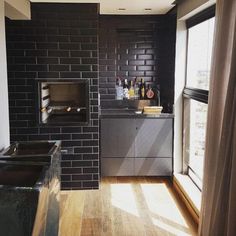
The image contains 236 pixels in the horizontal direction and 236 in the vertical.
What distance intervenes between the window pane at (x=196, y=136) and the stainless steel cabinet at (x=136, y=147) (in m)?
0.27

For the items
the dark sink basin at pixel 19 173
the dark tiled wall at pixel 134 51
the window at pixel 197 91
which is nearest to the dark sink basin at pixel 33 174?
the dark sink basin at pixel 19 173

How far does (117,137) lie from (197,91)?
1173 millimetres

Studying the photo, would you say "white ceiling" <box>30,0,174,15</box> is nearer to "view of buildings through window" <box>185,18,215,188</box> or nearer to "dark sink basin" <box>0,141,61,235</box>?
"view of buildings through window" <box>185,18,215,188</box>

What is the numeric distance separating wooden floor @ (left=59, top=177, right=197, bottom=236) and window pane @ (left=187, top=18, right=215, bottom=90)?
128 centimetres

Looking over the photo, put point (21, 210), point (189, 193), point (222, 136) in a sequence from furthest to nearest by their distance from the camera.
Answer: point (189, 193), point (222, 136), point (21, 210)

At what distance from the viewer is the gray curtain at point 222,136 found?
175 cm

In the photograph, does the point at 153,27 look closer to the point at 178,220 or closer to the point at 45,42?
the point at 45,42

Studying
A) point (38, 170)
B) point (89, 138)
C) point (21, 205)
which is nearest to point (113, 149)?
point (89, 138)

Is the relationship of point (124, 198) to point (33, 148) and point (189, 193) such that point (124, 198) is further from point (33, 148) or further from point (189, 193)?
point (33, 148)

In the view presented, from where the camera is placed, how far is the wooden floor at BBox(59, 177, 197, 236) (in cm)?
298

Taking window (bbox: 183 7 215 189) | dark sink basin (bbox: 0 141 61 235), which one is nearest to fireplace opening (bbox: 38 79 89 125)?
window (bbox: 183 7 215 189)

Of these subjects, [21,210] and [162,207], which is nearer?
[21,210]

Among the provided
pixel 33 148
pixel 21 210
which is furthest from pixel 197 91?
pixel 21 210

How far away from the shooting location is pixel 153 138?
4.12 m
